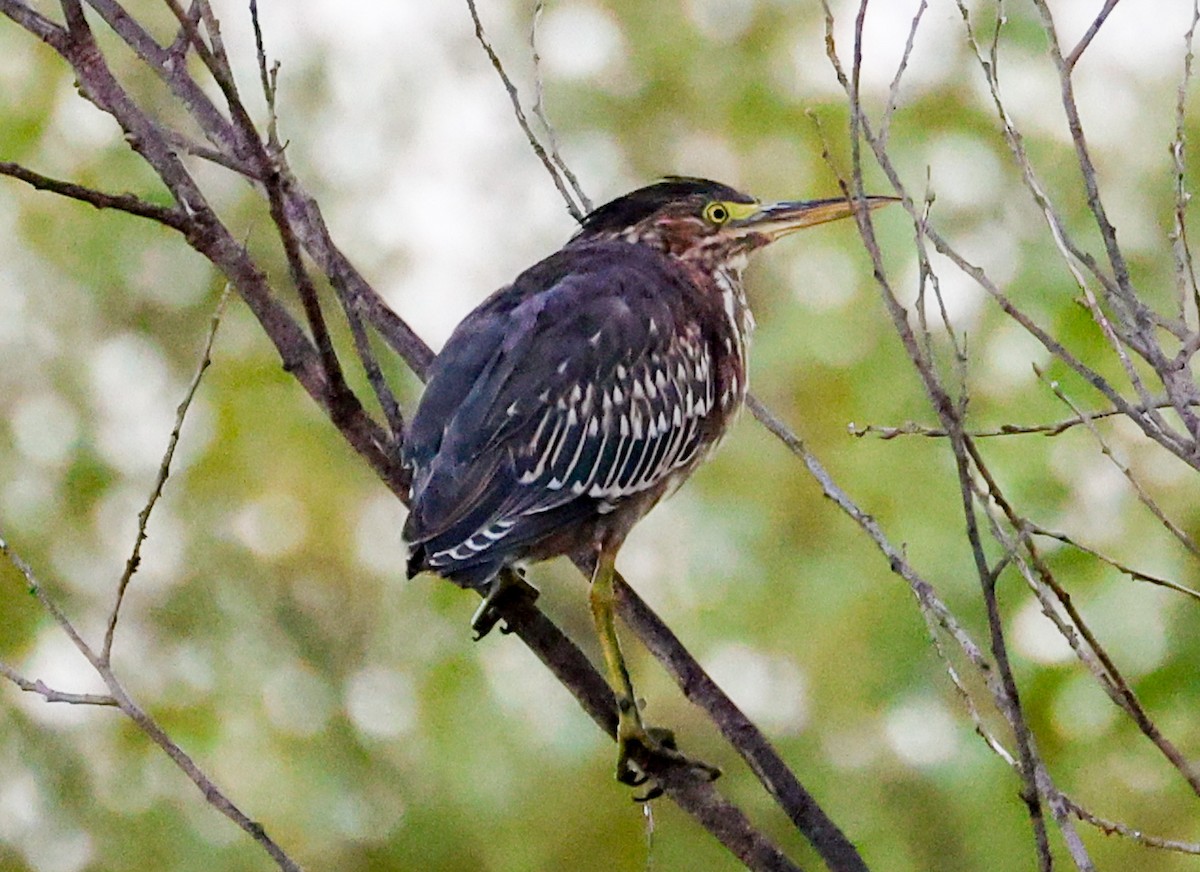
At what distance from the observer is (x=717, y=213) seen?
2.92 m

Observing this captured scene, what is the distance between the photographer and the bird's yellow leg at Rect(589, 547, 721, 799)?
2299 mm

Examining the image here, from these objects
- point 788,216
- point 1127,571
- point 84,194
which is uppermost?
point 788,216

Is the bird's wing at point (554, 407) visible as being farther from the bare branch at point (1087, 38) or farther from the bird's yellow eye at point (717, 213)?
the bare branch at point (1087, 38)

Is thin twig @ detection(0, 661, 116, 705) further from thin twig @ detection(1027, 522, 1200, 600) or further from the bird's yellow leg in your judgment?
thin twig @ detection(1027, 522, 1200, 600)

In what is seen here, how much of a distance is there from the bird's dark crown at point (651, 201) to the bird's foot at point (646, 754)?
0.98 metres

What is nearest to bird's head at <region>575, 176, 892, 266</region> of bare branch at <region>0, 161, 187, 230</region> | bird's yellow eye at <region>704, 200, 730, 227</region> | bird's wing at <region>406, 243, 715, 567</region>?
bird's yellow eye at <region>704, 200, 730, 227</region>

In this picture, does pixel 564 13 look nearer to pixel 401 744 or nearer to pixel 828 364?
pixel 828 364

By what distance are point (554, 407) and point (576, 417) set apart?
0.04 metres

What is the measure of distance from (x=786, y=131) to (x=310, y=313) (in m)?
2.87

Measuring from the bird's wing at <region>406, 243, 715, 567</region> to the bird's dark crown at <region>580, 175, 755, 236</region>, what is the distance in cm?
24

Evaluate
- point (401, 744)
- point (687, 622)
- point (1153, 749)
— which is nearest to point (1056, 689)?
point (1153, 749)

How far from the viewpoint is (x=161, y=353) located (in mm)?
4535

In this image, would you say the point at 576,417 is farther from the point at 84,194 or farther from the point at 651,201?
the point at 84,194

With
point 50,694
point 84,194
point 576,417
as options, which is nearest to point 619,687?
point 576,417
